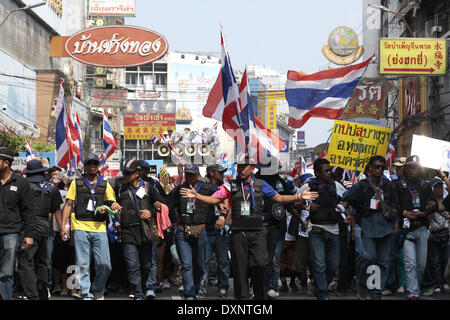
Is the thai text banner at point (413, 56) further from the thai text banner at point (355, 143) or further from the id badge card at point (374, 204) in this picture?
the id badge card at point (374, 204)

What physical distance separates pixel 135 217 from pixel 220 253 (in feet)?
6.72

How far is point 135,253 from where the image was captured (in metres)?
9.66

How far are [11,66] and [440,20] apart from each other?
2040cm

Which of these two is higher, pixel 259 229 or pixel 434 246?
pixel 259 229

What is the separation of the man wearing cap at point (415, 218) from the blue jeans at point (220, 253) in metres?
2.75

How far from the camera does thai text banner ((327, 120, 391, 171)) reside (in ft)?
41.2

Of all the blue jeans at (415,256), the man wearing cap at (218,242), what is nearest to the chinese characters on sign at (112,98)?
the man wearing cap at (218,242)

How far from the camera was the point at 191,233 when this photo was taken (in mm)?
9844

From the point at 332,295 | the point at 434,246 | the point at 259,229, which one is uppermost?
the point at 259,229

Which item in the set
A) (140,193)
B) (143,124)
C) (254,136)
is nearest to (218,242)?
(254,136)

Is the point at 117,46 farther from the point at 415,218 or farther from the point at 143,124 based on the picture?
the point at 143,124

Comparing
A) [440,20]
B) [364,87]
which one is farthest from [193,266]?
[364,87]

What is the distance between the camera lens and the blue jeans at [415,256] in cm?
992

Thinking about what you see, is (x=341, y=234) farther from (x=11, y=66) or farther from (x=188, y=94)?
(x=188, y=94)
